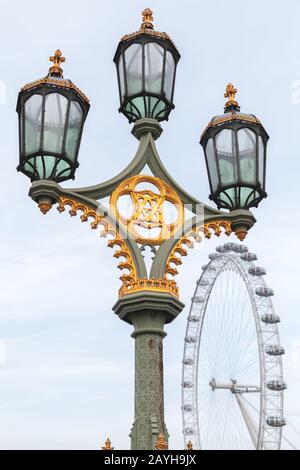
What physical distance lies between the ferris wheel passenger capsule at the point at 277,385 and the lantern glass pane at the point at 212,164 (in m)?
32.8

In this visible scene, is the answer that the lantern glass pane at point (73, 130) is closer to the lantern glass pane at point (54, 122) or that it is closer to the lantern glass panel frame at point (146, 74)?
the lantern glass pane at point (54, 122)

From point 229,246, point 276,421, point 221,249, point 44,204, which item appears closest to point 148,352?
point 44,204

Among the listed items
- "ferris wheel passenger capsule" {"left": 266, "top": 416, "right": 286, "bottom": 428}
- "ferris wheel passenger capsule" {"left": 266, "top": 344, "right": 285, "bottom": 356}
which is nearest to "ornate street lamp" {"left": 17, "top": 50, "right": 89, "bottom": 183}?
"ferris wheel passenger capsule" {"left": 266, "top": 416, "right": 286, "bottom": 428}

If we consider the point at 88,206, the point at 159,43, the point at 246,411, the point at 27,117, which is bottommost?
the point at 88,206

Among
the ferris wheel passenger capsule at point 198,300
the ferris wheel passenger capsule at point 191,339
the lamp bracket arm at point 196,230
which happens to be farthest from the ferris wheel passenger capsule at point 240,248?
the lamp bracket arm at point 196,230

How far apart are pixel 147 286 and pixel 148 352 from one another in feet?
1.71

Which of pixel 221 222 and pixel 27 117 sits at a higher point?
pixel 27 117

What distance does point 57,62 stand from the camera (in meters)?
6.31

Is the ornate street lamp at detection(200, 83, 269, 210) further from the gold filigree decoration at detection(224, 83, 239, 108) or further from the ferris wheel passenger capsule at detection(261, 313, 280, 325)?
the ferris wheel passenger capsule at detection(261, 313, 280, 325)
